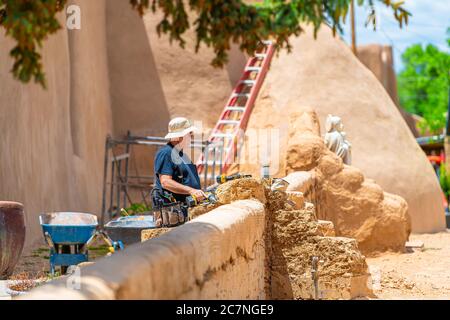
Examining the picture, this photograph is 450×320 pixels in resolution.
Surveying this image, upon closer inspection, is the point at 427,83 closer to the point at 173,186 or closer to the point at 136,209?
the point at 136,209

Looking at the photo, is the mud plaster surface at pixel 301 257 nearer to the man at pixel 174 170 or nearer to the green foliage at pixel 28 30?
the man at pixel 174 170

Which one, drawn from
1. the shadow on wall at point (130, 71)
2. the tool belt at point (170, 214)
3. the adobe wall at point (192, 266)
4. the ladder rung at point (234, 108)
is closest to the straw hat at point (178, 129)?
the tool belt at point (170, 214)

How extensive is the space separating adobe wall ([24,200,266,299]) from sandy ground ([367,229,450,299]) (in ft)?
8.35

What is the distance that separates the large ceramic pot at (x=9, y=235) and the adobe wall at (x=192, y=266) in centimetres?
278

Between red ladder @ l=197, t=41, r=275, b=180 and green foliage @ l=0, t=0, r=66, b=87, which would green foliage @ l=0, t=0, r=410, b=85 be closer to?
green foliage @ l=0, t=0, r=66, b=87

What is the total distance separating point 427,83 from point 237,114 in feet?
123

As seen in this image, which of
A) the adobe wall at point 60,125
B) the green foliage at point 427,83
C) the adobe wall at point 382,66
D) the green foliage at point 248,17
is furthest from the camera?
the green foliage at point 427,83

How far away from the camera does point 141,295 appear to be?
4898 mm

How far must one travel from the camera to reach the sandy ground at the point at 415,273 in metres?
10.9

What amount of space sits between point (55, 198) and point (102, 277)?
11.3m

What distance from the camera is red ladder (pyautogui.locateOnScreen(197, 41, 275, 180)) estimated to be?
19547 mm

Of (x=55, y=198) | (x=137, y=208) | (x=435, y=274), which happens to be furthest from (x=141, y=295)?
(x=137, y=208)

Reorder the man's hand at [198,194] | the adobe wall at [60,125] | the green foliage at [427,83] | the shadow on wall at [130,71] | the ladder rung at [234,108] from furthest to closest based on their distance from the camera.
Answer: the green foliage at [427,83] < the shadow on wall at [130,71] < the ladder rung at [234,108] < the adobe wall at [60,125] < the man's hand at [198,194]

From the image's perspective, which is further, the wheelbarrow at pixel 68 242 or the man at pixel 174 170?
the wheelbarrow at pixel 68 242
